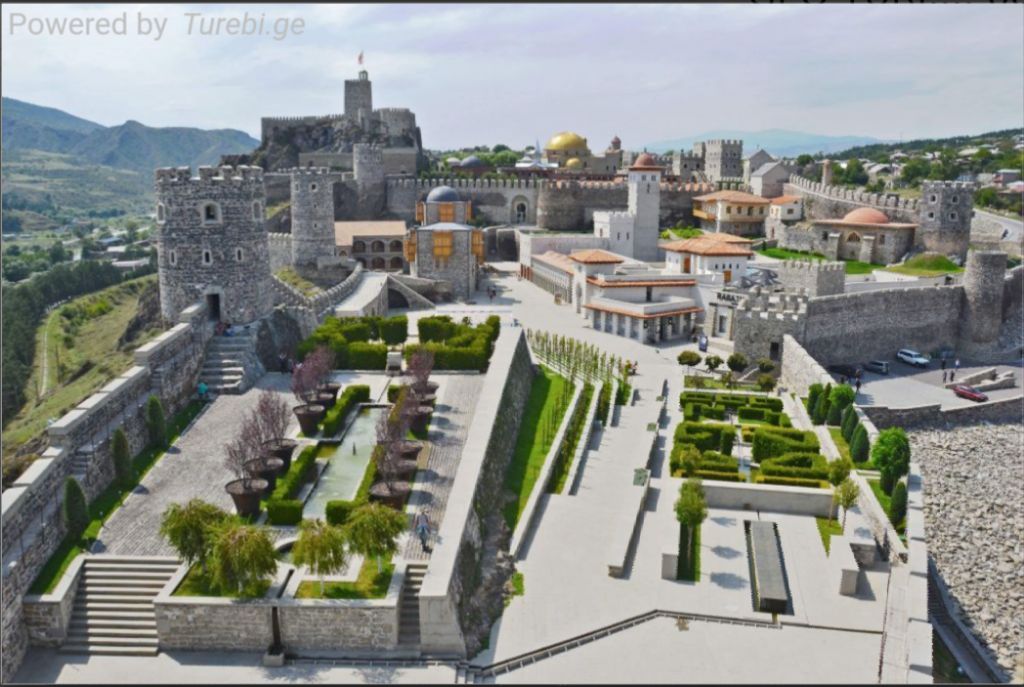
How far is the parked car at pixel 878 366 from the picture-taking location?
1149 inches

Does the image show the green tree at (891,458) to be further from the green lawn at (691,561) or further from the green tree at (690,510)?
the green tree at (690,510)

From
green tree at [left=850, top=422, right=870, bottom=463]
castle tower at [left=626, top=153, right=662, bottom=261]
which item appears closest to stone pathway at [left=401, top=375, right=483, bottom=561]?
green tree at [left=850, top=422, right=870, bottom=463]

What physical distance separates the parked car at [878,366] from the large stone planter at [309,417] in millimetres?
20080

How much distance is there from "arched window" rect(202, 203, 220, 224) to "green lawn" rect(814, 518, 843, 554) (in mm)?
14959

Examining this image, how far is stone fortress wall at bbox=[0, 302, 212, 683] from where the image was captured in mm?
11734

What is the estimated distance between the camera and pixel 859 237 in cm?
4003

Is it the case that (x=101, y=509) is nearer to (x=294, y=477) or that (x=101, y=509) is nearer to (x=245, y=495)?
(x=245, y=495)

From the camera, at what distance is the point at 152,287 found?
52.8m

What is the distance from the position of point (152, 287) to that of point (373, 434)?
4073 cm

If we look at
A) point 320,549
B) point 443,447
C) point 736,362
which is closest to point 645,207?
point 736,362

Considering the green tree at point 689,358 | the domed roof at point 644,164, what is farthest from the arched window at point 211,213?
the domed roof at point 644,164

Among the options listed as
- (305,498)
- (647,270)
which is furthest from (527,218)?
(305,498)

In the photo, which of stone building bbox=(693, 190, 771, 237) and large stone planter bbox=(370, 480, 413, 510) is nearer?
large stone planter bbox=(370, 480, 413, 510)

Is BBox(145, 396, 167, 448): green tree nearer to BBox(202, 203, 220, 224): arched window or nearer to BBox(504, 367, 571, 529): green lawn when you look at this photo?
BBox(202, 203, 220, 224): arched window
